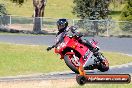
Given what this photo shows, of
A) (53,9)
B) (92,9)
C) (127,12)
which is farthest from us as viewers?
(53,9)

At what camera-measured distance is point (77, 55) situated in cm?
466

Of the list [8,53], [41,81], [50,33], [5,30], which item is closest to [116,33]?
[50,33]

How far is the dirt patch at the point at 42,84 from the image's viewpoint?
12.4 m

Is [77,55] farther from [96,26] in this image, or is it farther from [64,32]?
[96,26]

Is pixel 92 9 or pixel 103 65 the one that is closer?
pixel 103 65

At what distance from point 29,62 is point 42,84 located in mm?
9655

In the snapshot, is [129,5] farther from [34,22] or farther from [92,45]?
[92,45]

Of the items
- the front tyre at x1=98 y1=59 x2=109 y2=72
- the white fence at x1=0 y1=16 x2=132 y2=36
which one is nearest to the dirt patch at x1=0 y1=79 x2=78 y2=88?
the front tyre at x1=98 y1=59 x2=109 y2=72

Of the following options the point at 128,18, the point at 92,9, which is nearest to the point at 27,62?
the point at 128,18

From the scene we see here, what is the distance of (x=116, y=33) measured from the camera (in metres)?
44.8

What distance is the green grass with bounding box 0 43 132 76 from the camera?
68.9ft

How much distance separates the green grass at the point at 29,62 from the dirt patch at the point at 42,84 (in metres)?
7.11

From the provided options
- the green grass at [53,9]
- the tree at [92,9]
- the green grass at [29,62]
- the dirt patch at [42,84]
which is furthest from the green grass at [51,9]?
the dirt patch at [42,84]

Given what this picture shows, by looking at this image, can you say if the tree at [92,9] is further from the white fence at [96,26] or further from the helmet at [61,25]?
the helmet at [61,25]
